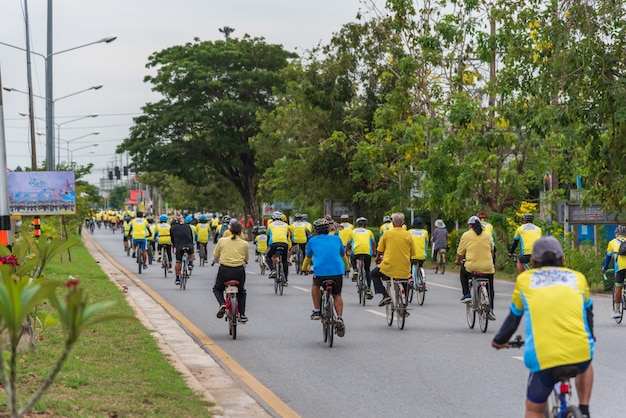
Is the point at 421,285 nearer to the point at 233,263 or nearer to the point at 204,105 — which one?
the point at 233,263

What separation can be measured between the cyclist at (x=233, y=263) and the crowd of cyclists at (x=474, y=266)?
1cm

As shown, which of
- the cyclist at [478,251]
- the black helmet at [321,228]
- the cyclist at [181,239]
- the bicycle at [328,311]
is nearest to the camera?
the bicycle at [328,311]

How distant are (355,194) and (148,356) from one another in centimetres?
3452

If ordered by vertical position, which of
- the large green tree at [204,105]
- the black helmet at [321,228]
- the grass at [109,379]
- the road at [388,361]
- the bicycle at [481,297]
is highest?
the large green tree at [204,105]

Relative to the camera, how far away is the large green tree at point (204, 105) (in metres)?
65.2

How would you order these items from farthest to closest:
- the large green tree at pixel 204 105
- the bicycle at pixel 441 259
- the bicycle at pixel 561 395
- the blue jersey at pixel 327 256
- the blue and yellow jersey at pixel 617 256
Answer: the large green tree at pixel 204 105, the bicycle at pixel 441 259, the blue and yellow jersey at pixel 617 256, the blue jersey at pixel 327 256, the bicycle at pixel 561 395

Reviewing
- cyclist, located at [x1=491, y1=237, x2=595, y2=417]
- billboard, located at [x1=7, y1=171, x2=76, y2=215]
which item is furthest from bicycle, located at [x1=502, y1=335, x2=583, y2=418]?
billboard, located at [x1=7, y1=171, x2=76, y2=215]

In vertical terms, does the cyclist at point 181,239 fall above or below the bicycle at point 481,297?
above

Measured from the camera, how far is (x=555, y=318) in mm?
6309

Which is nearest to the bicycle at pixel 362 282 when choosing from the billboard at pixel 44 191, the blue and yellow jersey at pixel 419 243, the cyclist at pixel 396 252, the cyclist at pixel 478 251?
the blue and yellow jersey at pixel 419 243

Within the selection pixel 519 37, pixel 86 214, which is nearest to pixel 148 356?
pixel 519 37

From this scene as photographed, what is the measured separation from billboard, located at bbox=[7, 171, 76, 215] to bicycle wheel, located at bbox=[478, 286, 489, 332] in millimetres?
19896

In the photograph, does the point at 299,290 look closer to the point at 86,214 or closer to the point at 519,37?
the point at 519,37

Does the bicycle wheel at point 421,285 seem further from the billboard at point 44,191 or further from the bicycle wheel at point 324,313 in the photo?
the billboard at point 44,191
